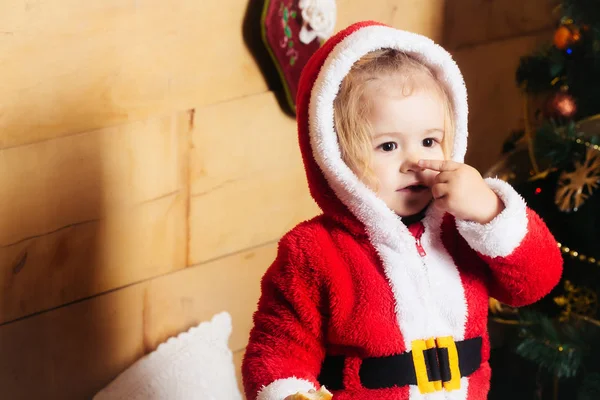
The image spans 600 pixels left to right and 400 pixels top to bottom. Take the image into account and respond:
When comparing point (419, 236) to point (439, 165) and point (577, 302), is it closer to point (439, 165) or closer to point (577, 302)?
point (439, 165)

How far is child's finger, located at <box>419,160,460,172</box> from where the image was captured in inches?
38.0

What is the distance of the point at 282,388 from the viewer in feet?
3.13

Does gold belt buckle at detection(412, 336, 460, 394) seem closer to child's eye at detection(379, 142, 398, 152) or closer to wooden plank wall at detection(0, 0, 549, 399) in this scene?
child's eye at detection(379, 142, 398, 152)

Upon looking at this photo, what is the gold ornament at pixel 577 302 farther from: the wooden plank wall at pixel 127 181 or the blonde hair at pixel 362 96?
the blonde hair at pixel 362 96

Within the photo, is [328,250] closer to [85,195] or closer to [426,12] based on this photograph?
[85,195]

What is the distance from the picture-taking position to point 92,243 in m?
1.29

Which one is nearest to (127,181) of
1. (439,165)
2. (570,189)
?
(439,165)

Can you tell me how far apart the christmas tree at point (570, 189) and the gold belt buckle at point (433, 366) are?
515 millimetres

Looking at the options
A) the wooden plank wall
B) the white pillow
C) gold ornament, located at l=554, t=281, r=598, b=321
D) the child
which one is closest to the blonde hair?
the child

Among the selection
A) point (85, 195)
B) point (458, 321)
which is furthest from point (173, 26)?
point (458, 321)

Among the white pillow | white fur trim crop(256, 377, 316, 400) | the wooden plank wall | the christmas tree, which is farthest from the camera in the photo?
the christmas tree

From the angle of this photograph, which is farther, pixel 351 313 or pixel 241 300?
pixel 241 300

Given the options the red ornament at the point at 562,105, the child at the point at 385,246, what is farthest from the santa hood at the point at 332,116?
the red ornament at the point at 562,105

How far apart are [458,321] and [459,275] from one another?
0.20 feet
